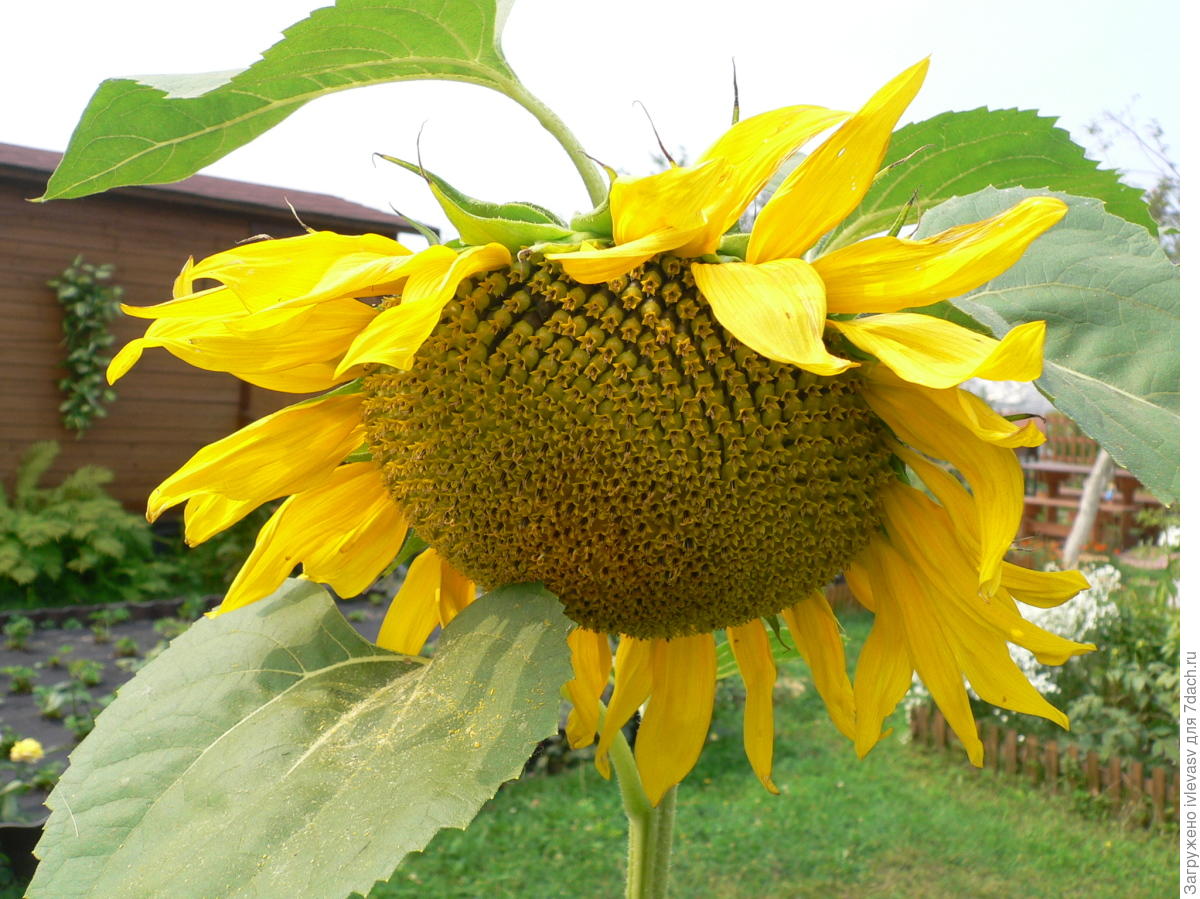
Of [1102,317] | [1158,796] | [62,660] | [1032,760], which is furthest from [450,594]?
[62,660]

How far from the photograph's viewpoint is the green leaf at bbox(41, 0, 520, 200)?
1.72ft

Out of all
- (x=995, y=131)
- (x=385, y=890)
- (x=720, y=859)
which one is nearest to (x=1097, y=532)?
(x=720, y=859)

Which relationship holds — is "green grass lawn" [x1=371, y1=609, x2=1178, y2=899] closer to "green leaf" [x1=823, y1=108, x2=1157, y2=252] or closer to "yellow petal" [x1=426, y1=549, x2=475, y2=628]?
"yellow petal" [x1=426, y1=549, x2=475, y2=628]

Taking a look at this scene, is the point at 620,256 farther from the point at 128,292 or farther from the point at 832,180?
the point at 128,292

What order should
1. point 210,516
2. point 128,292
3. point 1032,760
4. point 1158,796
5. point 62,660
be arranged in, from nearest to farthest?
1. point 210,516
2. point 1158,796
3. point 1032,760
4. point 62,660
5. point 128,292

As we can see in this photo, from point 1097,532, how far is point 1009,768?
7351 millimetres

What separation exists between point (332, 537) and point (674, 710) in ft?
0.81

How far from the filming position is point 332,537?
68cm

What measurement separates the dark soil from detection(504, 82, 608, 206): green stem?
350 cm

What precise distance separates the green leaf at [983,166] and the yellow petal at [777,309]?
13 cm

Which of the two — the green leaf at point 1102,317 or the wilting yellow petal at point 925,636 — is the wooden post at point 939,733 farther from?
the green leaf at point 1102,317

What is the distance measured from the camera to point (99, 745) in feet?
1.79

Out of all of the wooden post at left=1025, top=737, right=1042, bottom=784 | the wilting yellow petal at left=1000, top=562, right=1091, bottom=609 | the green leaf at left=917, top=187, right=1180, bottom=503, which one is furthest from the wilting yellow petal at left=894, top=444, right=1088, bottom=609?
the wooden post at left=1025, top=737, right=1042, bottom=784

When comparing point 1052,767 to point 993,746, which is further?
point 993,746
